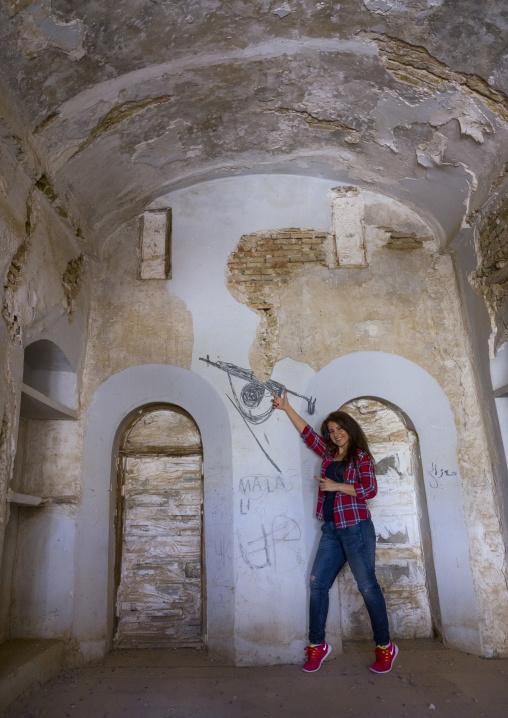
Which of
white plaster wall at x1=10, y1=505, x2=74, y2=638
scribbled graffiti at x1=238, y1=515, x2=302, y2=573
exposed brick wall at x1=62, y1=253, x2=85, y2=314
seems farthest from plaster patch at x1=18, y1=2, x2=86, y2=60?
scribbled graffiti at x1=238, y1=515, x2=302, y2=573

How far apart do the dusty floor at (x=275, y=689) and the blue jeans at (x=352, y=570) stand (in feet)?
1.01

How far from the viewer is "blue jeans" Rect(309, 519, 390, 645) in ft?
12.4

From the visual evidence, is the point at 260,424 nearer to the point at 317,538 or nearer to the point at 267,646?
the point at 317,538

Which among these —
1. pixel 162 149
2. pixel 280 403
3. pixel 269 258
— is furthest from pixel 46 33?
pixel 280 403

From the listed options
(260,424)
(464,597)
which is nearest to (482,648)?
(464,597)

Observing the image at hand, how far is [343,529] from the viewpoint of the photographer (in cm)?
401

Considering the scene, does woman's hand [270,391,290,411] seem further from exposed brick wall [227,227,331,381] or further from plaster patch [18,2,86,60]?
plaster patch [18,2,86,60]

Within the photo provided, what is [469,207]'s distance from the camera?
4410 millimetres

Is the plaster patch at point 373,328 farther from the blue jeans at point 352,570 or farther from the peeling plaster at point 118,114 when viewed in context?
the peeling plaster at point 118,114

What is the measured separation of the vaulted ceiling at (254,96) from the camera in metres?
3.14

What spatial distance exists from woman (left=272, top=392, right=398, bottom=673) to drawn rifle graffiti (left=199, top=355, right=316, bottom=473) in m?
0.28

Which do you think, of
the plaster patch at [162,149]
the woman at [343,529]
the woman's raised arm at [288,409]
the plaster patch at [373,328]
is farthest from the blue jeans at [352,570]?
the plaster patch at [162,149]

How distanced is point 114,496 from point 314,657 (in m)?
2.03

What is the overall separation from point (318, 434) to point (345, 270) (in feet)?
5.13
